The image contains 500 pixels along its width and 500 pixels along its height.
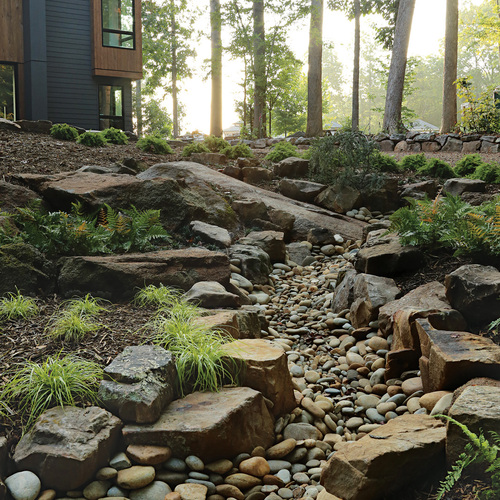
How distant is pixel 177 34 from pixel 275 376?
88.2 ft

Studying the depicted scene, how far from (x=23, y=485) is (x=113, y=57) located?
1645 cm

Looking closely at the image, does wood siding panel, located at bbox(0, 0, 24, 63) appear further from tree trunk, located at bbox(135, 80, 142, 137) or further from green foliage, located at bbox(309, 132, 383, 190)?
tree trunk, located at bbox(135, 80, 142, 137)

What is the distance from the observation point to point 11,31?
15516mm

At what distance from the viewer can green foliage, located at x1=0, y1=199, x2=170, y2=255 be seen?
Result: 5.02 meters

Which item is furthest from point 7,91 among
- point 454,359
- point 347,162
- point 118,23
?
point 454,359

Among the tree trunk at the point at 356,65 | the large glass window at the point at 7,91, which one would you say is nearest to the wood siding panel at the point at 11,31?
the large glass window at the point at 7,91

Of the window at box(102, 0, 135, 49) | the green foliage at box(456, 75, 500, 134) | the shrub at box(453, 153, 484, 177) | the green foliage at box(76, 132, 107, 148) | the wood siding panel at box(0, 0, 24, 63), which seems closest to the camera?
the shrub at box(453, 153, 484, 177)

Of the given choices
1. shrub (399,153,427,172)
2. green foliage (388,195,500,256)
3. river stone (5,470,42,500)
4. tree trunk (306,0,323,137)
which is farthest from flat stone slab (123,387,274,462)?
tree trunk (306,0,323,137)

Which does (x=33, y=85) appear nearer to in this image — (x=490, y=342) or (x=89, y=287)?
(x=89, y=287)

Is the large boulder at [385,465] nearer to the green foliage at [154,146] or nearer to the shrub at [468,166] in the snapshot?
the shrub at [468,166]

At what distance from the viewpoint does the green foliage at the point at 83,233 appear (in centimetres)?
502

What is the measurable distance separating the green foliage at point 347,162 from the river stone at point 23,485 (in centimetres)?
740

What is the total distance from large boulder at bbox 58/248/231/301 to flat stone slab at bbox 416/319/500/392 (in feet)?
7.92

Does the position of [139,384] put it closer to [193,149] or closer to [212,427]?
[212,427]
